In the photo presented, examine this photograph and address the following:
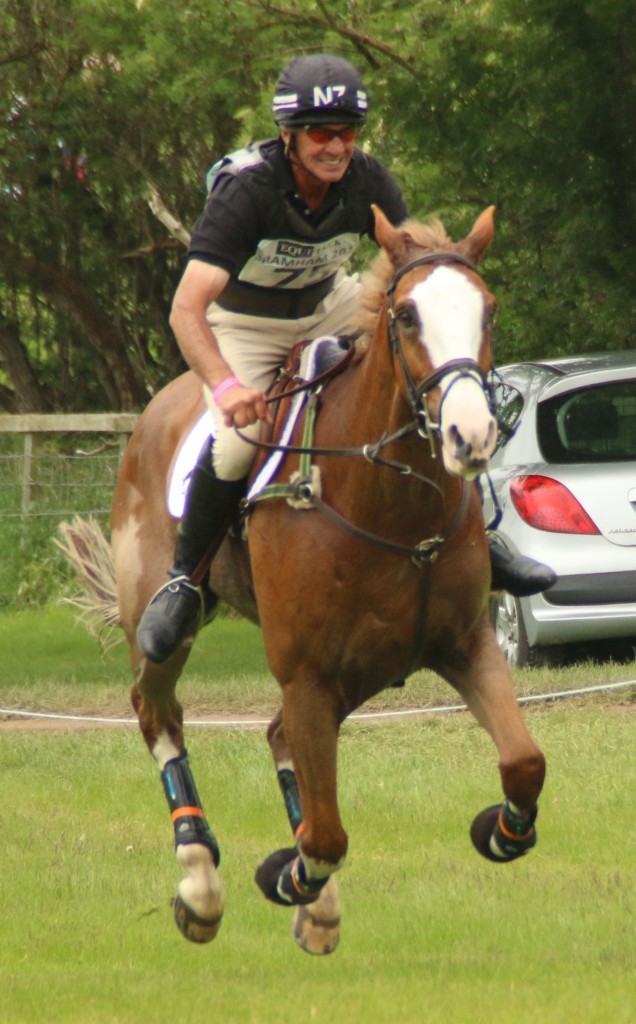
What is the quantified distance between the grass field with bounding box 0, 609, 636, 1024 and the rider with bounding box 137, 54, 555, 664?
1.17m

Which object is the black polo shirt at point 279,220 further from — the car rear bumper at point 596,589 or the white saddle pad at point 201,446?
the car rear bumper at point 596,589

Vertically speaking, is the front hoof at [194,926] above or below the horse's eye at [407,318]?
below

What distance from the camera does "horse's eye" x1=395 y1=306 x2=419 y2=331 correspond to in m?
4.56

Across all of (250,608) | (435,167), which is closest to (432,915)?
(250,608)

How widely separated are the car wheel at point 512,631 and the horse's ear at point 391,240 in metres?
6.56

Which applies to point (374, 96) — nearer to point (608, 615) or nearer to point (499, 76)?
point (499, 76)

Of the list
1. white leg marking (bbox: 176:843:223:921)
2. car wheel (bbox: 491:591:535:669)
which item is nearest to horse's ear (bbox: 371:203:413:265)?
white leg marking (bbox: 176:843:223:921)

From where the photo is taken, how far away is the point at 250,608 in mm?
6125

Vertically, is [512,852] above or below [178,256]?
above

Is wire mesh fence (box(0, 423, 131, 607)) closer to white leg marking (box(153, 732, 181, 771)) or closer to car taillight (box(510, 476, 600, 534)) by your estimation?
car taillight (box(510, 476, 600, 534))

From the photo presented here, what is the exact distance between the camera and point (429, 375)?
4.44 m

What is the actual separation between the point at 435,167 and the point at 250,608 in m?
8.08

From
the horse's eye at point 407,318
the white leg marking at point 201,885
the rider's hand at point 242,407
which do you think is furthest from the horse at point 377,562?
the white leg marking at point 201,885

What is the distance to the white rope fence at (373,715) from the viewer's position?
10.2m
